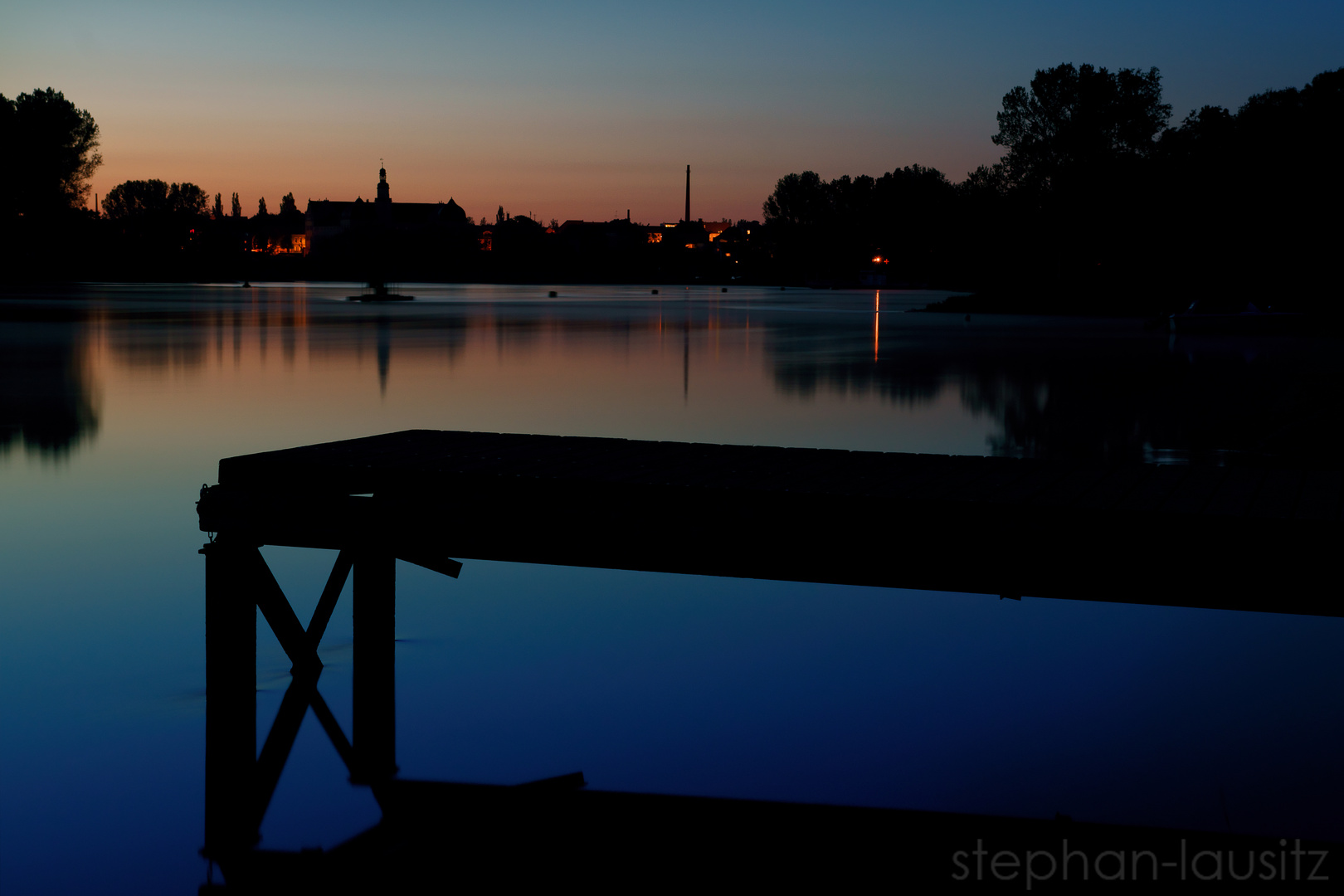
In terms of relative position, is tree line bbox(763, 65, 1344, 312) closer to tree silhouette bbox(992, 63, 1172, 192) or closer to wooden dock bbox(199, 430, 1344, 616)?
tree silhouette bbox(992, 63, 1172, 192)

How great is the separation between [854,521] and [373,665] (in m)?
2.85

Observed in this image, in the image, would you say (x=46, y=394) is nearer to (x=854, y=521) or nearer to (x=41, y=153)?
(x=854, y=521)

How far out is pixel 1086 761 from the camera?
783 centimetres

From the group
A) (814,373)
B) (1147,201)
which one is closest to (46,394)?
(814,373)

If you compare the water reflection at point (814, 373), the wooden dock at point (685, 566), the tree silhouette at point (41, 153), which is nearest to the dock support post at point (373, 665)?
the wooden dock at point (685, 566)

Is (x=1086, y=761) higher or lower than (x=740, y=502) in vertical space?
lower

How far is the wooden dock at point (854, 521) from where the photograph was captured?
597 cm

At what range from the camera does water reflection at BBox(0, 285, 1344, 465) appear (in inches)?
884

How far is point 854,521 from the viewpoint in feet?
20.7

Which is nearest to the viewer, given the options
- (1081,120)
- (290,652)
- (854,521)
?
(854,521)

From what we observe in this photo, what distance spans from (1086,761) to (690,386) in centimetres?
2522

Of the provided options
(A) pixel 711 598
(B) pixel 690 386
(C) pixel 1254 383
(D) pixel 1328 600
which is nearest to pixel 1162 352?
(C) pixel 1254 383

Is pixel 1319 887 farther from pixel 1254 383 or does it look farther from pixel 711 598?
pixel 1254 383

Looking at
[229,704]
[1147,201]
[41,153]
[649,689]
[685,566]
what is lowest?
[649,689]
